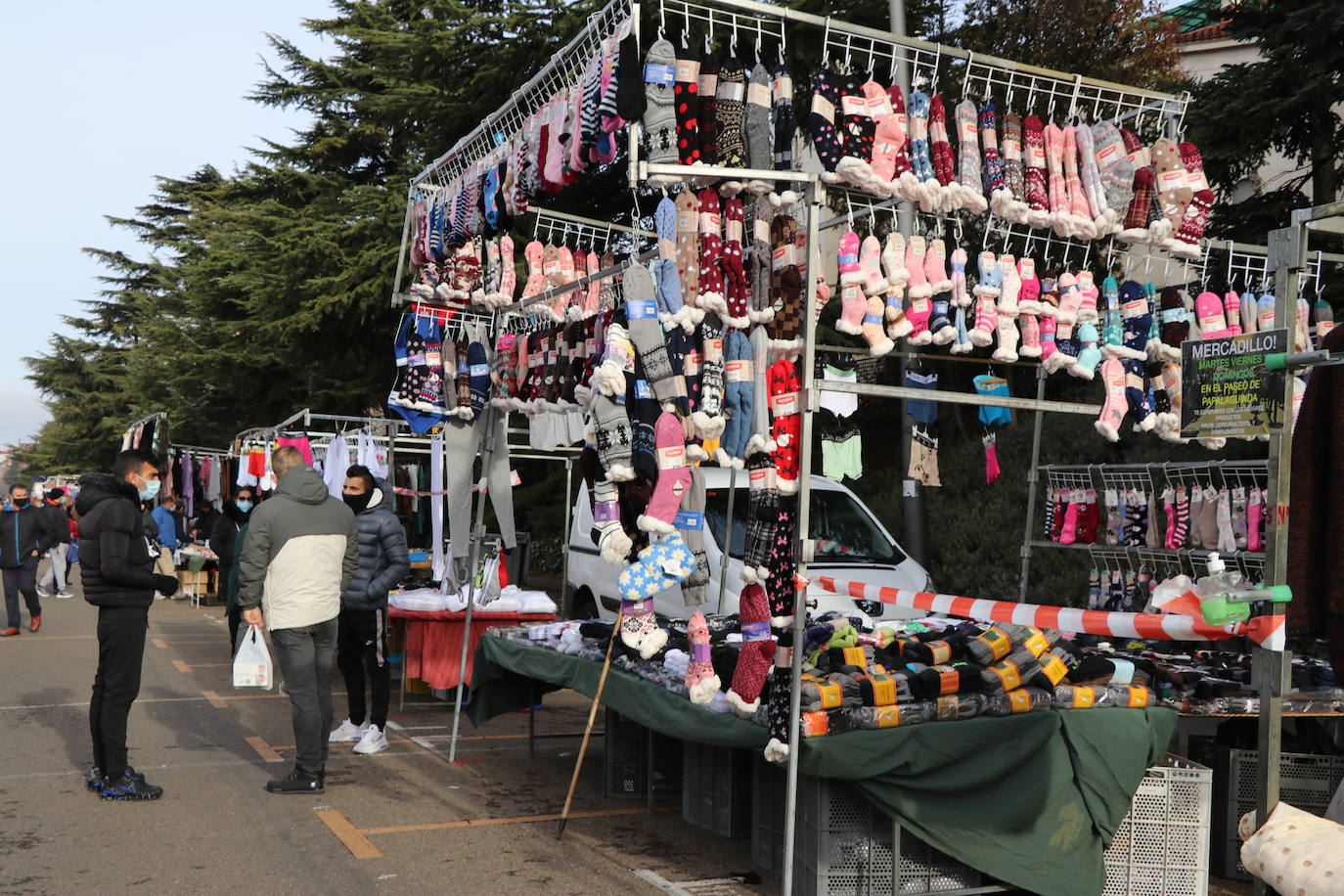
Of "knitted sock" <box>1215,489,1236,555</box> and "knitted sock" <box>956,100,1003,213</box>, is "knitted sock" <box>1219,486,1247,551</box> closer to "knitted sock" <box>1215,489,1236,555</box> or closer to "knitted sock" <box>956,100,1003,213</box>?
"knitted sock" <box>1215,489,1236,555</box>

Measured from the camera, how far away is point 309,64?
2467 cm

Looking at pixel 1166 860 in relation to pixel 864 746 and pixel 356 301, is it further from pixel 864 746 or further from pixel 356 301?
pixel 356 301

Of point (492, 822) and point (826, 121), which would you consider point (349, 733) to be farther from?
point (826, 121)

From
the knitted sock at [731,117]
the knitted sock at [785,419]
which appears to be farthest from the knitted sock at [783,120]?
the knitted sock at [785,419]

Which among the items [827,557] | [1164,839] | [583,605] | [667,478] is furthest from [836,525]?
[667,478]

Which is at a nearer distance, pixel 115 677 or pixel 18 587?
pixel 115 677

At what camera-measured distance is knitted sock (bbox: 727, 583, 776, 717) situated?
474 cm

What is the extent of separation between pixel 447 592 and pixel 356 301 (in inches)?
483

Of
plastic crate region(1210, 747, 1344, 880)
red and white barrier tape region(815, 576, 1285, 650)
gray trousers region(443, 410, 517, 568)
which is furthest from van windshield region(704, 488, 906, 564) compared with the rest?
plastic crate region(1210, 747, 1344, 880)

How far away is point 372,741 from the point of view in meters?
7.95

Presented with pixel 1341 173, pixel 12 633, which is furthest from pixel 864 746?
pixel 12 633

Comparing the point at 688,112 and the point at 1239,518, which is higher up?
the point at 688,112

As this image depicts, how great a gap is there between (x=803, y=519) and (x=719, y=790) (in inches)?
80.1

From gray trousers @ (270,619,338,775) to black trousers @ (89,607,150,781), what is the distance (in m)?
0.75
